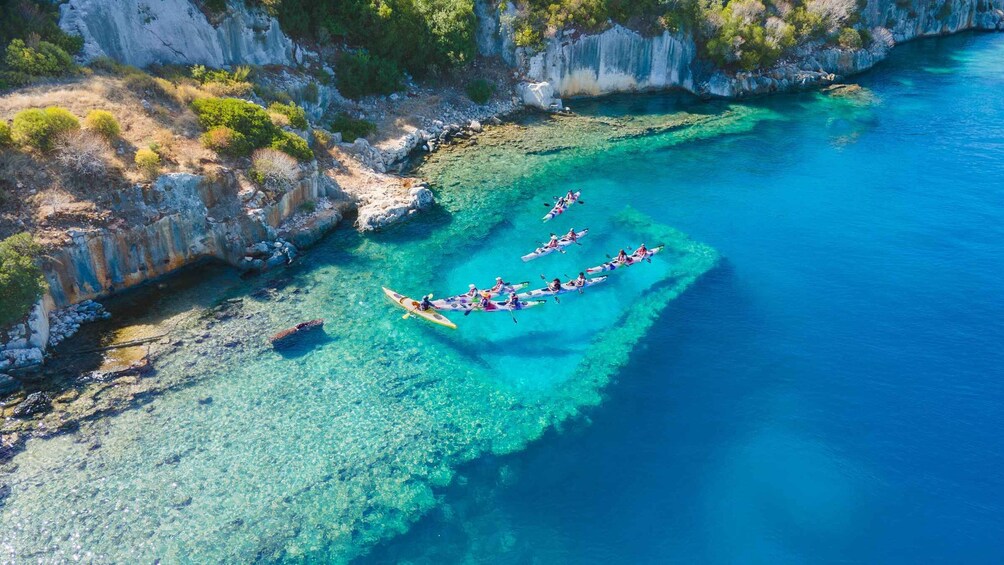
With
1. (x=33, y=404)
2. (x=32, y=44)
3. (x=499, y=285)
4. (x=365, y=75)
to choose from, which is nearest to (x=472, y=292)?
(x=499, y=285)

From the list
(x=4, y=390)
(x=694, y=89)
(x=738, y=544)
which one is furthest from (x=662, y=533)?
(x=694, y=89)

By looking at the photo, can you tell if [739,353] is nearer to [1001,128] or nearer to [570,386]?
[570,386]

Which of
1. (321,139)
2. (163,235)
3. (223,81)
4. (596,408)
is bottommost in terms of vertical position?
(596,408)

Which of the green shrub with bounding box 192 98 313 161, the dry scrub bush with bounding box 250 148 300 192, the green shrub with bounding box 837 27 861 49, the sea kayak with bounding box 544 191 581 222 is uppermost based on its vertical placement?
the green shrub with bounding box 837 27 861 49

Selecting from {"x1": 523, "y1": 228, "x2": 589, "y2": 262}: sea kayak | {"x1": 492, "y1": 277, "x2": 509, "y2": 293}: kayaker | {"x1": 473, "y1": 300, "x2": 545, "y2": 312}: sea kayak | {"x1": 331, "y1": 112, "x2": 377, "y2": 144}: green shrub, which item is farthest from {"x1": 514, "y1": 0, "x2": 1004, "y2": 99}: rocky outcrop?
{"x1": 473, "y1": 300, "x2": 545, "y2": 312}: sea kayak

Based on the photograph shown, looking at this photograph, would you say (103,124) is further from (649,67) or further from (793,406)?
(649,67)

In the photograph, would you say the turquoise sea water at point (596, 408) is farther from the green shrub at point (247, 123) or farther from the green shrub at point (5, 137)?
the green shrub at point (5, 137)

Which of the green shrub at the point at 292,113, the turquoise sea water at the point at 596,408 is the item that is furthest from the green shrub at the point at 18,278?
the green shrub at the point at 292,113

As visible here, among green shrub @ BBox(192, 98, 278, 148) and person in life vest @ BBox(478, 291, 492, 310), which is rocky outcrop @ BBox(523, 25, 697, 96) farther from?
person in life vest @ BBox(478, 291, 492, 310)
